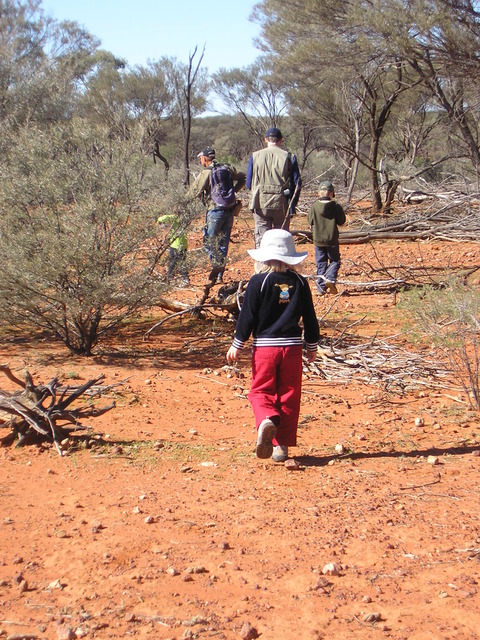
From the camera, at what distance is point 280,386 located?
14.9ft

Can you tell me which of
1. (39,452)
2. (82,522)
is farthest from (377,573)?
(39,452)

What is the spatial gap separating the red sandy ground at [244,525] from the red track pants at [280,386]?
0.25 metres

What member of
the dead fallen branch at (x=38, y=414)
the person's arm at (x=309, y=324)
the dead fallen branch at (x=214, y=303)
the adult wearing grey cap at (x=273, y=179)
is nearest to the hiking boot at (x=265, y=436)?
the person's arm at (x=309, y=324)

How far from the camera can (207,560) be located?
337cm

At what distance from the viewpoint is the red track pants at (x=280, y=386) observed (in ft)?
14.6

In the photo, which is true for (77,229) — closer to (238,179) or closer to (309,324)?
(309,324)

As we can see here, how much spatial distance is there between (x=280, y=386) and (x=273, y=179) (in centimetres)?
448

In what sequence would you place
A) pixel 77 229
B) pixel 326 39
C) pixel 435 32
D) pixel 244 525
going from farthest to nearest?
pixel 326 39, pixel 435 32, pixel 77 229, pixel 244 525

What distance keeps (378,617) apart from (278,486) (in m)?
1.36

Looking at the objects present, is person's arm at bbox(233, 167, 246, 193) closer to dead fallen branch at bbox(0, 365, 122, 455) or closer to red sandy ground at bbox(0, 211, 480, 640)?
red sandy ground at bbox(0, 211, 480, 640)

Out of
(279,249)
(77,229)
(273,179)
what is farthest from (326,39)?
(279,249)

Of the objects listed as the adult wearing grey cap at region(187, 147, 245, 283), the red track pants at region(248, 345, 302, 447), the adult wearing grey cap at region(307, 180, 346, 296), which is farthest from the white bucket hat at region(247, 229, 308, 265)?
the adult wearing grey cap at region(307, 180, 346, 296)

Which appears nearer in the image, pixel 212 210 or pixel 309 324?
pixel 309 324

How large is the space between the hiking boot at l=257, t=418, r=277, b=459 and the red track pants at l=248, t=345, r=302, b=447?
0.14 metres
